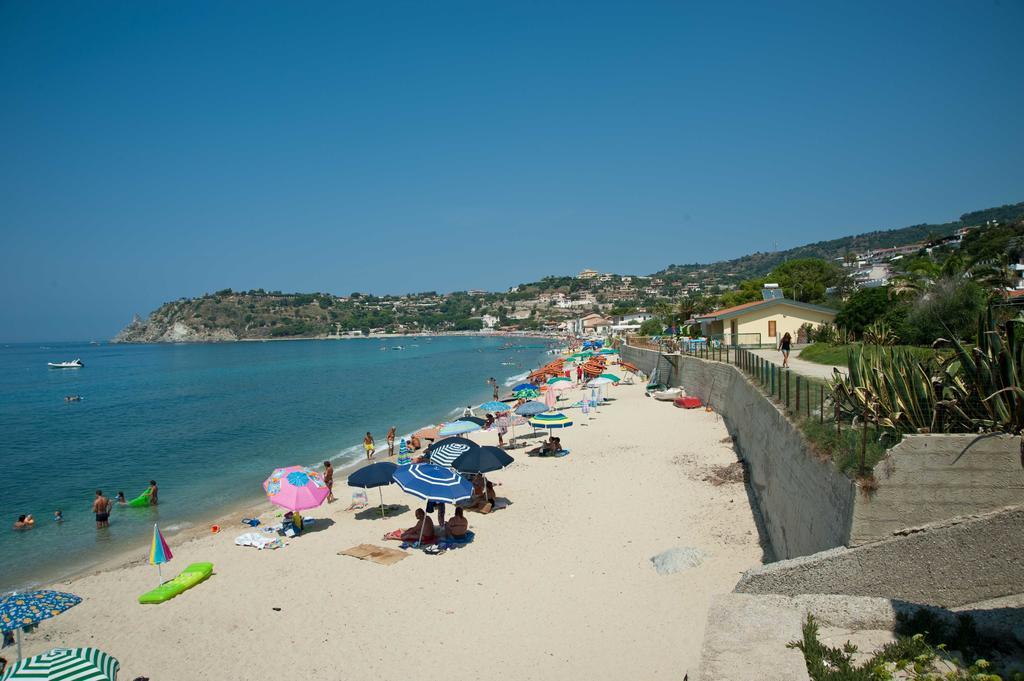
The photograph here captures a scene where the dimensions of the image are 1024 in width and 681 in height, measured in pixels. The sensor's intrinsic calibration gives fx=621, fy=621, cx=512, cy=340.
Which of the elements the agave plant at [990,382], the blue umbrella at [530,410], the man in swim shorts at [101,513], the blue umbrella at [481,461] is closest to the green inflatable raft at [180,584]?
the blue umbrella at [481,461]

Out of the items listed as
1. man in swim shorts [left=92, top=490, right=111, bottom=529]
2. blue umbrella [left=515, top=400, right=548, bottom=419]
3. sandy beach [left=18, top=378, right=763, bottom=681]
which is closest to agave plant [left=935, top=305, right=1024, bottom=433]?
sandy beach [left=18, top=378, right=763, bottom=681]

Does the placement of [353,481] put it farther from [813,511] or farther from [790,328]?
[790,328]

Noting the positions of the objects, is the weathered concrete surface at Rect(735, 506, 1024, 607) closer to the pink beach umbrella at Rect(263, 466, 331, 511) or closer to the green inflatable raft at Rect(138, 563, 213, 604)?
the green inflatable raft at Rect(138, 563, 213, 604)

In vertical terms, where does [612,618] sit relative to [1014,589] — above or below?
below

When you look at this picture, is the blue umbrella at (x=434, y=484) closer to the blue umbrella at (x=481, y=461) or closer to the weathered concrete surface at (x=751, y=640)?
the blue umbrella at (x=481, y=461)

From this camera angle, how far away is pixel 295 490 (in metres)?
13.6

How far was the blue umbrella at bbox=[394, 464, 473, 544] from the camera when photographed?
1220cm

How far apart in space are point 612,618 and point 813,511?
3.15 m

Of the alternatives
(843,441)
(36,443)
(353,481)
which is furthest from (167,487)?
(843,441)

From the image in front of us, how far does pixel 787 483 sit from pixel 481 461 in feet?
21.8

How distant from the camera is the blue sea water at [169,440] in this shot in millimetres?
16875

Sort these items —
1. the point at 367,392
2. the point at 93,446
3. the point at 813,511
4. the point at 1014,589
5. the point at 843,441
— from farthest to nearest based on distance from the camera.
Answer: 1. the point at 367,392
2. the point at 93,446
3. the point at 813,511
4. the point at 843,441
5. the point at 1014,589

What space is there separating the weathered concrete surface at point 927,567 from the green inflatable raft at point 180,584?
32.4 feet

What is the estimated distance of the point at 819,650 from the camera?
15.6 ft
